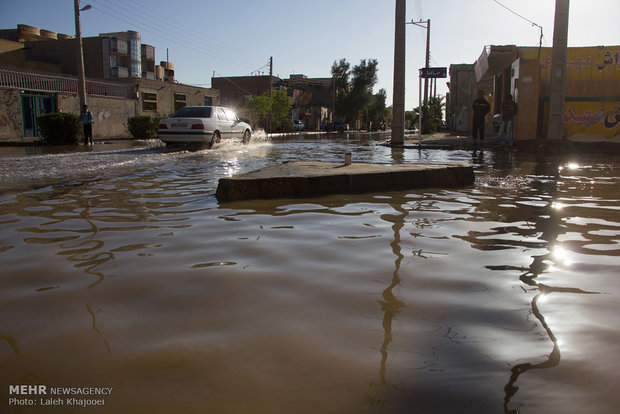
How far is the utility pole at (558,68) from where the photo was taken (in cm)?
1206

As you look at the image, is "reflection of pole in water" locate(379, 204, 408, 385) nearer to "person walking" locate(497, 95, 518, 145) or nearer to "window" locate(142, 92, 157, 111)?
"person walking" locate(497, 95, 518, 145)

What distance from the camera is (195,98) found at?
43.8 meters

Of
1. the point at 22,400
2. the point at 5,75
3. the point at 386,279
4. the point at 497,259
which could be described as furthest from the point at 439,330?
the point at 5,75

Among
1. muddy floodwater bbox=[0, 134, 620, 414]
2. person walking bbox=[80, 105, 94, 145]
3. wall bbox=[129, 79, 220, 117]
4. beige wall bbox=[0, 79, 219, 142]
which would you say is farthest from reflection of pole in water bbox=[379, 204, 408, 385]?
wall bbox=[129, 79, 220, 117]

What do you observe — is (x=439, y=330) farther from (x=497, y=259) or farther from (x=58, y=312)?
(x=58, y=312)

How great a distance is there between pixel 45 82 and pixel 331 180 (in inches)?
1007

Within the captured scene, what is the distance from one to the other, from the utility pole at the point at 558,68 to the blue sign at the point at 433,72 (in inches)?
122

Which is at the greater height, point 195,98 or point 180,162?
point 195,98

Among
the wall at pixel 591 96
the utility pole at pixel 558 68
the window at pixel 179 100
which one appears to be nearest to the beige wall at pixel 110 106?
the window at pixel 179 100

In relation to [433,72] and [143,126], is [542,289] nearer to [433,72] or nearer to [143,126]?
[433,72]

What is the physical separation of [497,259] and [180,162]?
800 centimetres

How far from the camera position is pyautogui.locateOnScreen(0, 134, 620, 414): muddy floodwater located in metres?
1.50

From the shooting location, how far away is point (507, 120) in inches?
611

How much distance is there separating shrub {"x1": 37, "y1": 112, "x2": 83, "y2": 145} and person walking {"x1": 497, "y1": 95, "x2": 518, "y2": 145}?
1636 centimetres
